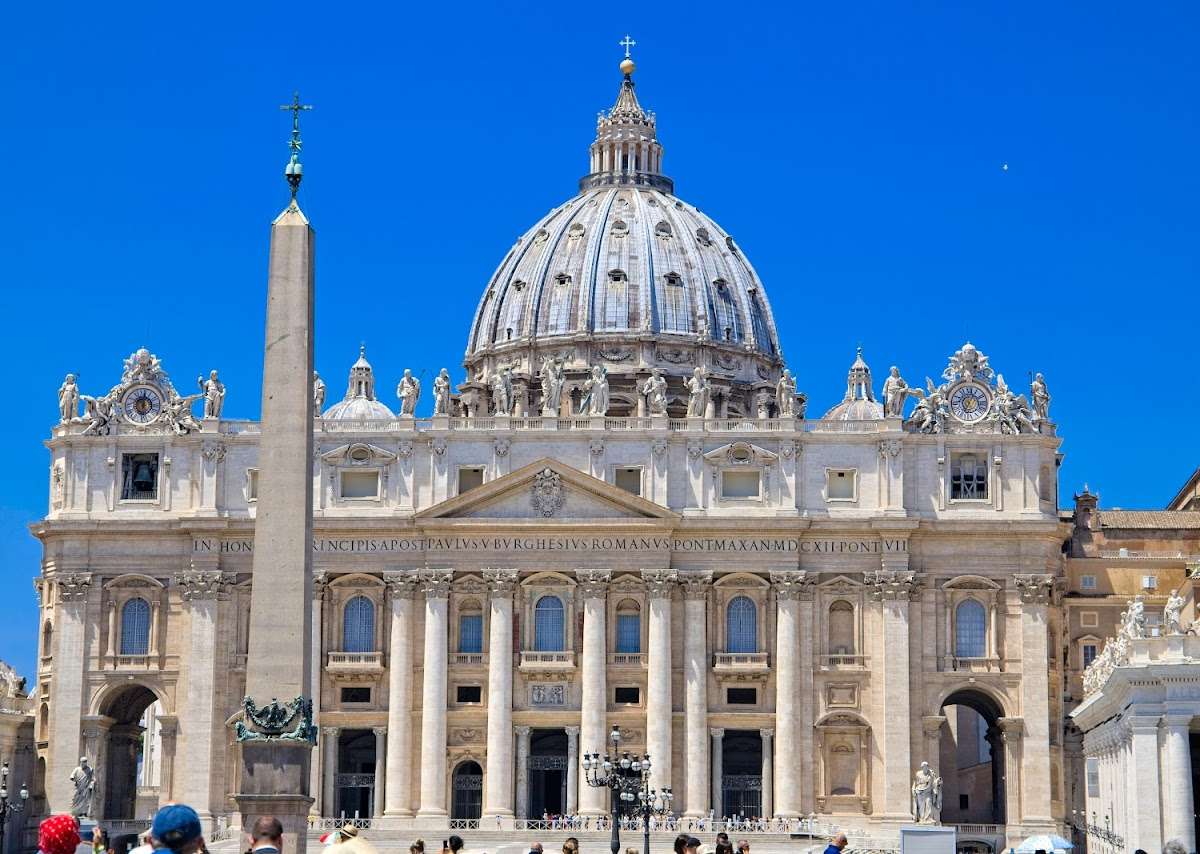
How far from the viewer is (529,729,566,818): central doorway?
88.6 metres

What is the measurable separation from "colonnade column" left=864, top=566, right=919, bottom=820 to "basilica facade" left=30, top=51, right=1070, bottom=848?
96 mm

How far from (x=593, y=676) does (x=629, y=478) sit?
7697mm

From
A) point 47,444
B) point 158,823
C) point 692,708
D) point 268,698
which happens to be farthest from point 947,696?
point 158,823

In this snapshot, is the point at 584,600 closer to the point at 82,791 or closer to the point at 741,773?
the point at 741,773

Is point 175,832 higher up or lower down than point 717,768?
lower down

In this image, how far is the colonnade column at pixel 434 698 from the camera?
86.2 meters

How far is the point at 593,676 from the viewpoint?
284 feet

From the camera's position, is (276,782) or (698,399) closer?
(276,782)

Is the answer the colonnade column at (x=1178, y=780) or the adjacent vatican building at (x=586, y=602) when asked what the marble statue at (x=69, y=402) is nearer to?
the adjacent vatican building at (x=586, y=602)

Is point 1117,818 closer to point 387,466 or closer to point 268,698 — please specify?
point 387,466

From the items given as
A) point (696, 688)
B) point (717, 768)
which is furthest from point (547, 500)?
point (717, 768)

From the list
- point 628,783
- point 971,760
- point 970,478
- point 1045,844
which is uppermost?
point 970,478

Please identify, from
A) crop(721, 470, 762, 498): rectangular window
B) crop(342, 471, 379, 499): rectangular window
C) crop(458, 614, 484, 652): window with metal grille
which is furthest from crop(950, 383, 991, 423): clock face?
crop(342, 471, 379, 499): rectangular window

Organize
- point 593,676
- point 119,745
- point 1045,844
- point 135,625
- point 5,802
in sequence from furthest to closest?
1. point 119,745
2. point 135,625
3. point 593,676
4. point 5,802
5. point 1045,844
